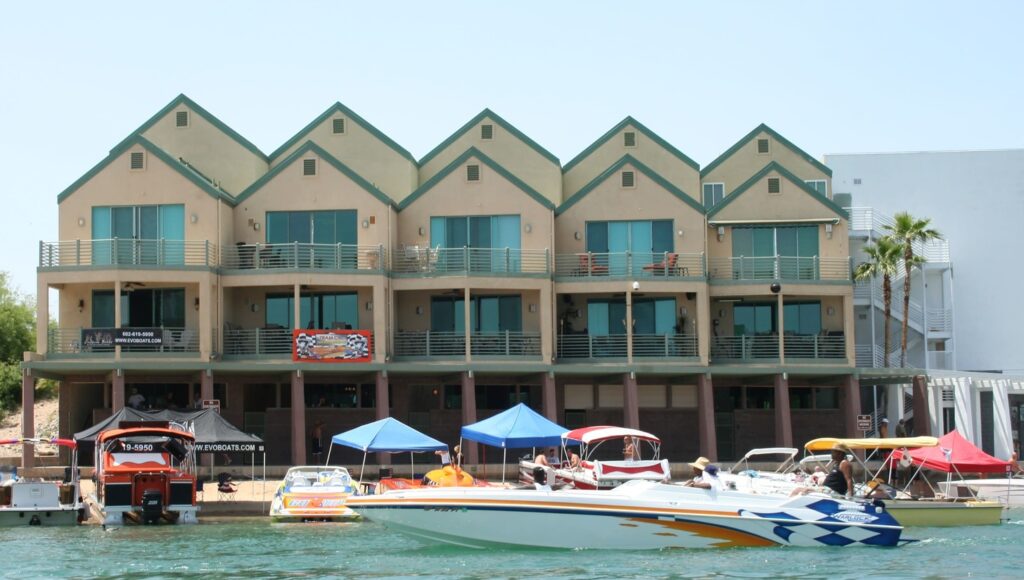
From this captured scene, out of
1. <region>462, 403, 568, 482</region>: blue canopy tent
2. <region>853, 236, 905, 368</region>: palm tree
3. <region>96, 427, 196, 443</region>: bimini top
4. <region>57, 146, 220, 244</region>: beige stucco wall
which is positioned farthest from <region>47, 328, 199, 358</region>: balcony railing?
<region>853, 236, 905, 368</region>: palm tree

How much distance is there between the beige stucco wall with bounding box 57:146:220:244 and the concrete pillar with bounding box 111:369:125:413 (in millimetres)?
5189

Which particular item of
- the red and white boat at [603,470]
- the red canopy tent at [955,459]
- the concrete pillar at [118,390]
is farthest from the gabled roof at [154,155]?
the red canopy tent at [955,459]

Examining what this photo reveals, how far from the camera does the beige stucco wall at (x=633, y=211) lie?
53.8 meters

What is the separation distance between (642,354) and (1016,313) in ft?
62.8

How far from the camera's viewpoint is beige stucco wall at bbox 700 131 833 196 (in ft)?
195

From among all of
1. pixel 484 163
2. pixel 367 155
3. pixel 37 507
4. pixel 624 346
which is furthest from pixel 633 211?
pixel 37 507

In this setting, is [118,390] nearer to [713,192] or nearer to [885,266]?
[713,192]

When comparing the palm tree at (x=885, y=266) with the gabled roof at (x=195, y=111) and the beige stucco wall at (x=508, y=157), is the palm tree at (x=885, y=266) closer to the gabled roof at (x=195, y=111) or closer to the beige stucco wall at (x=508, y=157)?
the beige stucco wall at (x=508, y=157)

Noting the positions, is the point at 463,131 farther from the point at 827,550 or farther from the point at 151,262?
the point at 827,550

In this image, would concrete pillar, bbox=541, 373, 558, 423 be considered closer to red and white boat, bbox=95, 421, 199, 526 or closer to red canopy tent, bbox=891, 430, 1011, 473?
red canopy tent, bbox=891, 430, 1011, 473

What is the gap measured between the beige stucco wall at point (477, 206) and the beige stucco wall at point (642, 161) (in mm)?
6486

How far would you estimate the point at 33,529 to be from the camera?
37000 mm

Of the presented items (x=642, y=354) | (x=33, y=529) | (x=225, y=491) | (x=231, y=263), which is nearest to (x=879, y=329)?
(x=642, y=354)

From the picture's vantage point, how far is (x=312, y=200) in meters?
51.9
